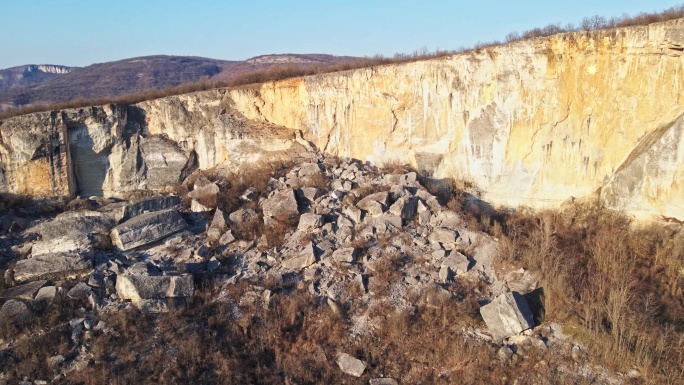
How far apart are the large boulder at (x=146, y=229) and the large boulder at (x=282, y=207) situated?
193 cm

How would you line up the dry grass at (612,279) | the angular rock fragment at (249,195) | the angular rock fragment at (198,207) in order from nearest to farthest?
the dry grass at (612,279)
the angular rock fragment at (198,207)
the angular rock fragment at (249,195)

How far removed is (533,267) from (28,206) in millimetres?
12794

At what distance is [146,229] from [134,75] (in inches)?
2114

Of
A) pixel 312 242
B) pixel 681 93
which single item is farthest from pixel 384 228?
pixel 681 93

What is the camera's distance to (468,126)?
11.0m

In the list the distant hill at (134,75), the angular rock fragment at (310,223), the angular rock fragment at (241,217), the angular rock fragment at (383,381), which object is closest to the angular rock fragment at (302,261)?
the angular rock fragment at (310,223)

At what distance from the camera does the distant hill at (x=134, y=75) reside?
4659 centimetres

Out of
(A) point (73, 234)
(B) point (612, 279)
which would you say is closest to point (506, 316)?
(B) point (612, 279)

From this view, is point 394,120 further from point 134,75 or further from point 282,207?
point 134,75

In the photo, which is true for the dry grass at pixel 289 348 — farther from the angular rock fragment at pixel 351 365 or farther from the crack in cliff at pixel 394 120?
the crack in cliff at pixel 394 120

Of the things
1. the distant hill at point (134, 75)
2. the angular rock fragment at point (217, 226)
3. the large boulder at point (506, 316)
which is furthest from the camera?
the distant hill at point (134, 75)

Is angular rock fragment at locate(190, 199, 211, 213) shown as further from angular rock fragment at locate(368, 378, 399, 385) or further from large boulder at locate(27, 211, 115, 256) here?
angular rock fragment at locate(368, 378, 399, 385)

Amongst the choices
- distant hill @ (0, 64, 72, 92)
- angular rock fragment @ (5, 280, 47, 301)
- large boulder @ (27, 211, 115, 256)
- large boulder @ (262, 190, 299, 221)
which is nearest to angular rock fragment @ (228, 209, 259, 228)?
large boulder @ (262, 190, 299, 221)

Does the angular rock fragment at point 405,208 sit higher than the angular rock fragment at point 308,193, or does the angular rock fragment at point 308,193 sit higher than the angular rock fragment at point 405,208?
the angular rock fragment at point 308,193
